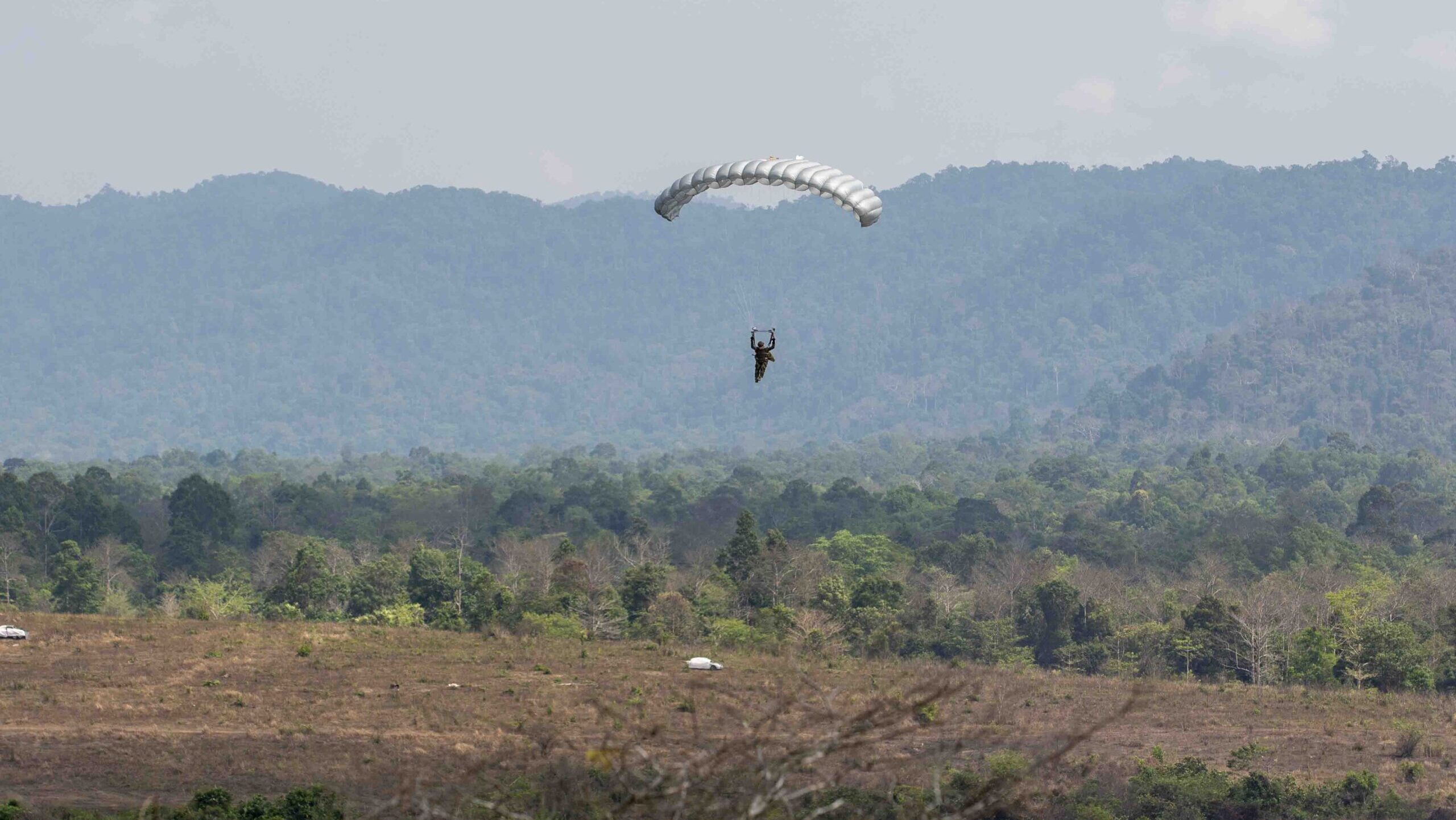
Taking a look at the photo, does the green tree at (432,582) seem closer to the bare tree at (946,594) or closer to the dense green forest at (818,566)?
the dense green forest at (818,566)

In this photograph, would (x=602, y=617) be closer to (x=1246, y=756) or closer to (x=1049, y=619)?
(x=1049, y=619)

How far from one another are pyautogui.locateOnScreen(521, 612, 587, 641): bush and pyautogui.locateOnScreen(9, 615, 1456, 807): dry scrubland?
200 centimetres

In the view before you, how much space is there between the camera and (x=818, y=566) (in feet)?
314

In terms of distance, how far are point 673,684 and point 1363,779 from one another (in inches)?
954

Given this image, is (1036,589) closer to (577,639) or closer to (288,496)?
(577,639)

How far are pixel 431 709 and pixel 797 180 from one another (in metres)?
22.2

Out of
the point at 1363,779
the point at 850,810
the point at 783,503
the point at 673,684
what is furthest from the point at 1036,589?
the point at 783,503

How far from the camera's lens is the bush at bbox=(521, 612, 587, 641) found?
78.5 m

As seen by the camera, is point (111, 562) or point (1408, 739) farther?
point (111, 562)

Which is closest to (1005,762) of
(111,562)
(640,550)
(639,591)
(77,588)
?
(639,591)

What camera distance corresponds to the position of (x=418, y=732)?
5584 cm

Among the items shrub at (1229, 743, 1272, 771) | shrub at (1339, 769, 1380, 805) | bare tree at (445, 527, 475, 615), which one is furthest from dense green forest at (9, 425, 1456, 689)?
shrub at (1339, 769, 1380, 805)

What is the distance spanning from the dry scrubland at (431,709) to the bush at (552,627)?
2.00m

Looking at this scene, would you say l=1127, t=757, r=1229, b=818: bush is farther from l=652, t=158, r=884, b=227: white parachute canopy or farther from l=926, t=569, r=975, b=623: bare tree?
l=926, t=569, r=975, b=623: bare tree
